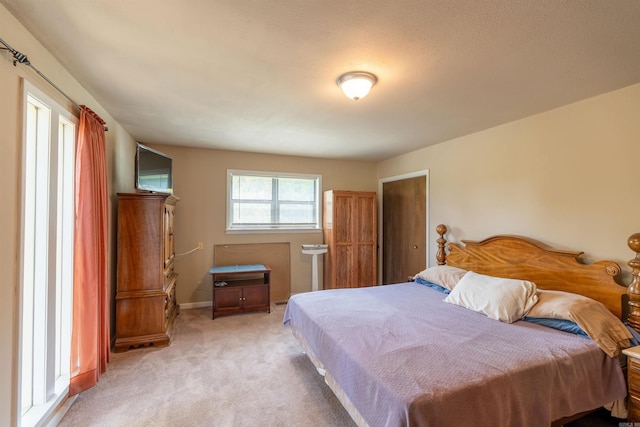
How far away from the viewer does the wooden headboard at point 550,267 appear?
85.5 inches

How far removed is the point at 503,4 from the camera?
4.50ft

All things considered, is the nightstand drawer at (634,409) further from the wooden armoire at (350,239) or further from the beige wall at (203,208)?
the beige wall at (203,208)

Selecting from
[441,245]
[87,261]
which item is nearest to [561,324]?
[441,245]

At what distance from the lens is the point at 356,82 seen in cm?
207

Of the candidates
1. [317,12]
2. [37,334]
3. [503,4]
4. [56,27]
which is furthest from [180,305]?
[503,4]

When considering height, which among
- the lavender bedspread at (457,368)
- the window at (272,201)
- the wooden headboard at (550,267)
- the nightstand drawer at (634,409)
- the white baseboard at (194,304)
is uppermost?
the window at (272,201)

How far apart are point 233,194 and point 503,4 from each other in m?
4.04

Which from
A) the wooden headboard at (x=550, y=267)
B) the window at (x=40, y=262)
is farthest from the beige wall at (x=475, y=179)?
the window at (x=40, y=262)

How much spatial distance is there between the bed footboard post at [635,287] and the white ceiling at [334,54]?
1.19m

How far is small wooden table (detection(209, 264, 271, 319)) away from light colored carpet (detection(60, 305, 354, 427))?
2.07ft

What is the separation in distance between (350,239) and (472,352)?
3.10 m

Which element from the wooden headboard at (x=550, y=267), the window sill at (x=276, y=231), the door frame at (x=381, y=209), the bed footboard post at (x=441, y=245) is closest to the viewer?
the wooden headboard at (x=550, y=267)

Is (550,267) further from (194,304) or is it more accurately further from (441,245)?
(194,304)

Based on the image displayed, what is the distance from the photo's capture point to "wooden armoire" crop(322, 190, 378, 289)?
4734mm
